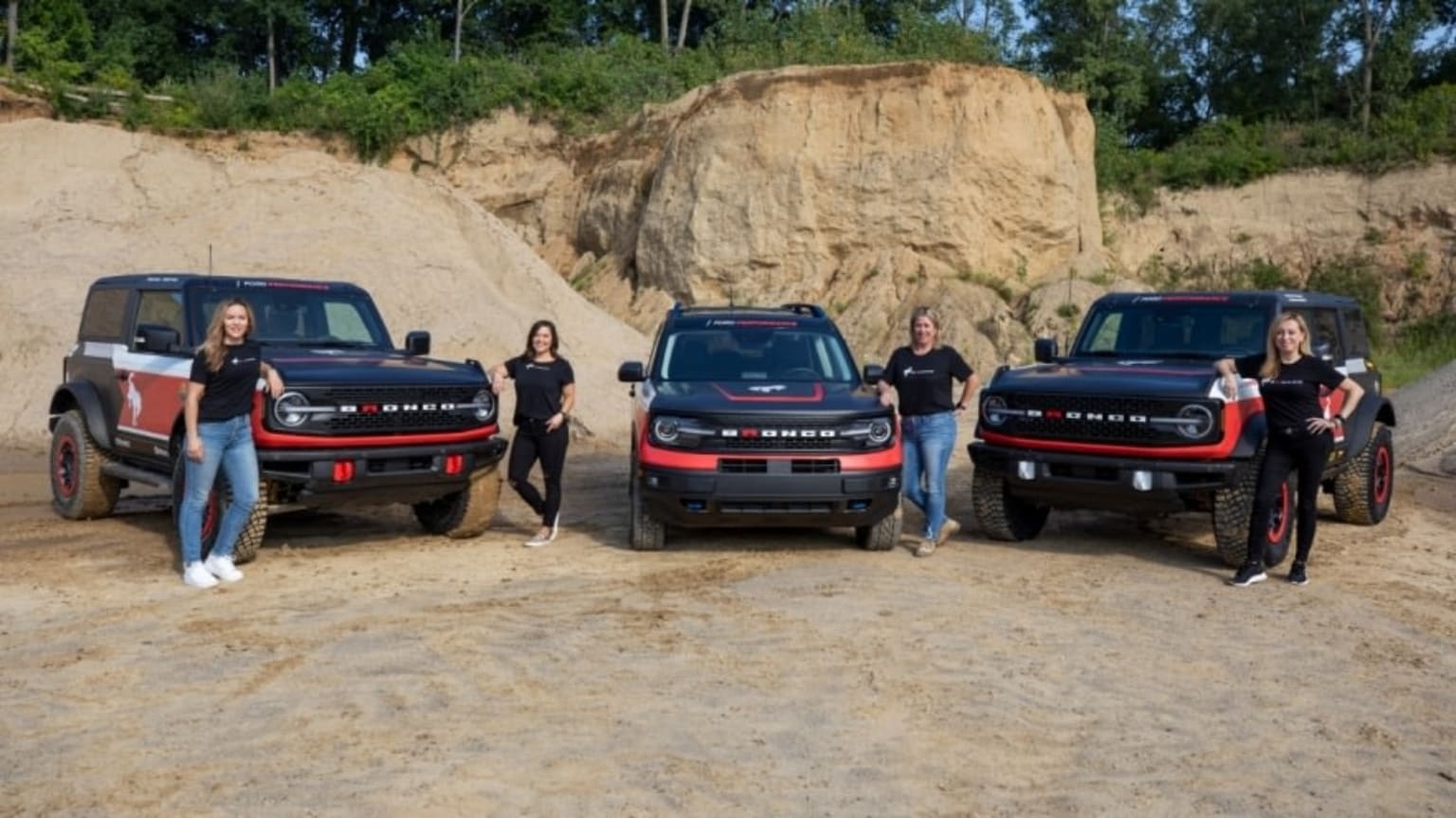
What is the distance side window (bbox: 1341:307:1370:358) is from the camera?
11.2m

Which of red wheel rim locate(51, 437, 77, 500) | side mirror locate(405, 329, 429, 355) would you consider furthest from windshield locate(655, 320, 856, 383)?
red wheel rim locate(51, 437, 77, 500)

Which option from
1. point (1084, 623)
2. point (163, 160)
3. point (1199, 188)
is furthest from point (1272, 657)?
point (1199, 188)

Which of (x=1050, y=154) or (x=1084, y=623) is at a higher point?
(x=1050, y=154)

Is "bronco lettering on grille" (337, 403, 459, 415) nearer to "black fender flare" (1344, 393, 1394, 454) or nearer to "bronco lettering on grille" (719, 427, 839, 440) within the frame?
"bronco lettering on grille" (719, 427, 839, 440)

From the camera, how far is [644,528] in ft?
31.1

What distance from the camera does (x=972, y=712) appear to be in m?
5.86

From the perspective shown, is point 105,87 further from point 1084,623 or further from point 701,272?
point 1084,623

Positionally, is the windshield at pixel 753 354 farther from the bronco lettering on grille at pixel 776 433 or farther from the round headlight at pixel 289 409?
the round headlight at pixel 289 409

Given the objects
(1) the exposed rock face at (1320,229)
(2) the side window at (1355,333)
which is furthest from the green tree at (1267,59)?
(2) the side window at (1355,333)

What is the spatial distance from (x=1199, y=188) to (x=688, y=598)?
97.9 ft

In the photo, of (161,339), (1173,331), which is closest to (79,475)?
(161,339)

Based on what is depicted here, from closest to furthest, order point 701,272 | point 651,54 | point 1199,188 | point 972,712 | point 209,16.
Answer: point 972,712 → point 701,272 → point 1199,188 → point 651,54 → point 209,16

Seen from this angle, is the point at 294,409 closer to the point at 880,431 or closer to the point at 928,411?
the point at 880,431

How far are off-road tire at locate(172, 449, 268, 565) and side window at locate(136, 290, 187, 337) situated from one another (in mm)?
1623
